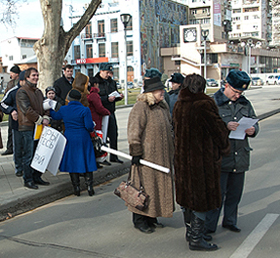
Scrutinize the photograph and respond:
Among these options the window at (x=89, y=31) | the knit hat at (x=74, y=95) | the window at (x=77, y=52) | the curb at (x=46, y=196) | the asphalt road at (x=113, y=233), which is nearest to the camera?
the asphalt road at (x=113, y=233)

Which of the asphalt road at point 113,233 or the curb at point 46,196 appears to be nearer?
the asphalt road at point 113,233

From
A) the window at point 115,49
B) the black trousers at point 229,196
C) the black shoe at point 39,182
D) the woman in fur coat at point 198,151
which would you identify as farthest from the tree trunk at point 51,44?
the window at point 115,49

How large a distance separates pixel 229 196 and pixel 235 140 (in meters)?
0.69

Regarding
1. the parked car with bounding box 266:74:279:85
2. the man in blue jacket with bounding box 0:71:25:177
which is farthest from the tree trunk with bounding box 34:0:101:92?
the parked car with bounding box 266:74:279:85

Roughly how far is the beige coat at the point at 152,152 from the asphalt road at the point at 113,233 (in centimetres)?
39

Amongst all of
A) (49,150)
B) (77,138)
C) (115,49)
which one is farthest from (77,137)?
(115,49)

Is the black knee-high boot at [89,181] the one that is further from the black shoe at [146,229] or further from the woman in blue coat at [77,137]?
the black shoe at [146,229]

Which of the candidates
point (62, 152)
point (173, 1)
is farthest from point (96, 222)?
point (173, 1)

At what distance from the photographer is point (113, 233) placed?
181 inches

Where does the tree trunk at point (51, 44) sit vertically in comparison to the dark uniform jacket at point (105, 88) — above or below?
above

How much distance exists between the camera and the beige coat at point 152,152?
14.3 ft

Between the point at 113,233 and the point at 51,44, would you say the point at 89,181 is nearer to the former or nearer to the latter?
the point at 113,233

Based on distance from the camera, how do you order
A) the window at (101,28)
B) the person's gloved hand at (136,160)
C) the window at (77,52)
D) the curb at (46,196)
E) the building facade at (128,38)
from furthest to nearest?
the window at (77,52), the window at (101,28), the building facade at (128,38), the curb at (46,196), the person's gloved hand at (136,160)

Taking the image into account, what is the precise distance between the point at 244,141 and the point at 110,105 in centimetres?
431
